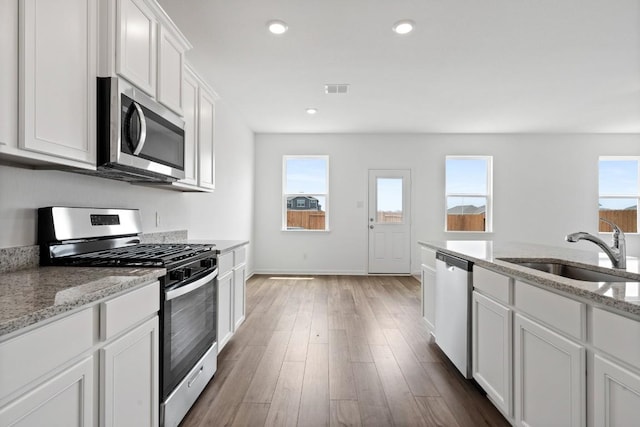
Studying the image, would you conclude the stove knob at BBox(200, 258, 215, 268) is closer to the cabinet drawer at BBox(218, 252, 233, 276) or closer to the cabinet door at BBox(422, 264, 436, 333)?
the cabinet drawer at BBox(218, 252, 233, 276)

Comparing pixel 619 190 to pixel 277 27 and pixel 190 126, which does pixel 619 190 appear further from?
pixel 190 126

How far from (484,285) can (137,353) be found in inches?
72.7

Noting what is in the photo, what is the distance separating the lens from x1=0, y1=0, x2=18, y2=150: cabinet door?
105 cm

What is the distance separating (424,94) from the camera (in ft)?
13.5

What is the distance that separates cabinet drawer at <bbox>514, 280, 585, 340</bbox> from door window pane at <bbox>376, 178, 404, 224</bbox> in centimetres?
447

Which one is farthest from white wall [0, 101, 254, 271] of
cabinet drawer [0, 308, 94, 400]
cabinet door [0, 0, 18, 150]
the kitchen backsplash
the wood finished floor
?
the wood finished floor

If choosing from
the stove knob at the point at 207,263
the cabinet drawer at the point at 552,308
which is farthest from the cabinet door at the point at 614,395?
the stove knob at the point at 207,263

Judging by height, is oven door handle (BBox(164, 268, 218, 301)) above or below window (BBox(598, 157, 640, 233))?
below

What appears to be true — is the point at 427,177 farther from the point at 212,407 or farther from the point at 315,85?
the point at 212,407

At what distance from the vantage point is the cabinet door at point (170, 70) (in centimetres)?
196

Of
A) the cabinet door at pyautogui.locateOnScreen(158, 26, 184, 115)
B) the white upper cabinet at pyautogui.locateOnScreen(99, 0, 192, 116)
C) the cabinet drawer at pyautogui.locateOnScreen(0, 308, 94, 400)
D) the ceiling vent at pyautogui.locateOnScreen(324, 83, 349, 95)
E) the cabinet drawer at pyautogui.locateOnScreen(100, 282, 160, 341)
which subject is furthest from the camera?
the ceiling vent at pyautogui.locateOnScreen(324, 83, 349, 95)

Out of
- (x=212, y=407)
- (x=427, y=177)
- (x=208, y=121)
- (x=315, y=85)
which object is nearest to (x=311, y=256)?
(x=427, y=177)

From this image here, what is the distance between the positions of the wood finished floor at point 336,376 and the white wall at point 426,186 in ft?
7.26

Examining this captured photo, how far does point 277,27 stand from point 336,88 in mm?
1393
